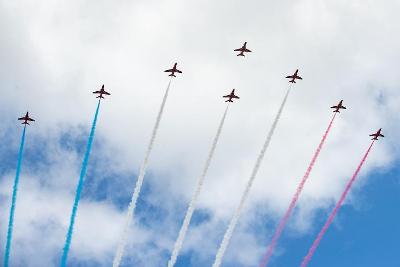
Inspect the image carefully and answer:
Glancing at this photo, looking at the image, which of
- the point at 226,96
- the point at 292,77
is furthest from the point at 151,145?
the point at 292,77

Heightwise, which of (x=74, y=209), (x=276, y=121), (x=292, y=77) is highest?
(x=292, y=77)

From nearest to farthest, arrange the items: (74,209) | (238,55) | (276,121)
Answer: (74,209)
(276,121)
(238,55)

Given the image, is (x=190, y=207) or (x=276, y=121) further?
(x=276, y=121)

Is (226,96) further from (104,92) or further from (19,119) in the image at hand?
(19,119)

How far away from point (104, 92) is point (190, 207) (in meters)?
44.2

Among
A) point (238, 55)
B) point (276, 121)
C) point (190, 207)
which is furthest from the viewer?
point (238, 55)

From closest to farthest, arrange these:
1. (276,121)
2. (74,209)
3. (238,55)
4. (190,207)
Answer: (74,209) < (190,207) < (276,121) < (238,55)

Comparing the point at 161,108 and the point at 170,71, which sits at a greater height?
the point at 170,71

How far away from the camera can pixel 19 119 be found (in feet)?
→ 477

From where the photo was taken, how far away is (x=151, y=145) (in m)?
A: 120

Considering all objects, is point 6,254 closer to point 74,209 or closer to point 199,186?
point 74,209

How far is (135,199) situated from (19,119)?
172 ft

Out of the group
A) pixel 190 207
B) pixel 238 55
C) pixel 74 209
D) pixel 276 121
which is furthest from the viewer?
pixel 238 55

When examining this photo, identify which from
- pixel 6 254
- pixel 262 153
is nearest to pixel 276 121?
pixel 262 153
